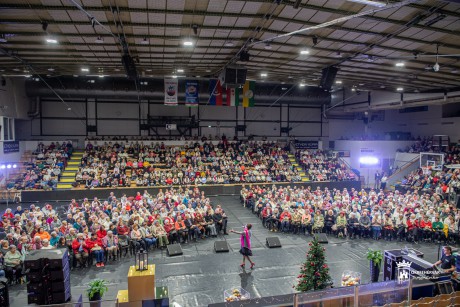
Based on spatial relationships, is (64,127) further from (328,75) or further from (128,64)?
(328,75)

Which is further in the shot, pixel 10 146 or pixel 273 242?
pixel 10 146

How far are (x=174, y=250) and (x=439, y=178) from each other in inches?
698

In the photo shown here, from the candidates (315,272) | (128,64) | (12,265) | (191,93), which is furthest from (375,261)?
(191,93)

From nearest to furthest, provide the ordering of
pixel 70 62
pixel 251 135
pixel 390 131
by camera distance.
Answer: pixel 70 62 → pixel 251 135 → pixel 390 131

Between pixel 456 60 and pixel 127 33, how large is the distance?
13.1 meters

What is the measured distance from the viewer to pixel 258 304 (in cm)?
554

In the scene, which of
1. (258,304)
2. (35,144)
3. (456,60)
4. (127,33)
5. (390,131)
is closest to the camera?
(258,304)

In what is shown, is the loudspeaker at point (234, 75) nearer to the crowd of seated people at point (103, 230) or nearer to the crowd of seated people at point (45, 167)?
the crowd of seated people at point (103, 230)

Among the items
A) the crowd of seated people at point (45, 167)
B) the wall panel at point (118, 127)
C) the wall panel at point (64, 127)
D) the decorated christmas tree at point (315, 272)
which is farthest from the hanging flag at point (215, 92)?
the decorated christmas tree at point (315, 272)

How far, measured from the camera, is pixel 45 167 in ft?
65.5

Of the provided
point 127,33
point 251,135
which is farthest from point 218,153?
point 127,33

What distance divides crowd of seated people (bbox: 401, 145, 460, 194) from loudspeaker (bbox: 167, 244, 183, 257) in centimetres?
1557

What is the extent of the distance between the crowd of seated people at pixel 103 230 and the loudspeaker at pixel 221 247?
125cm

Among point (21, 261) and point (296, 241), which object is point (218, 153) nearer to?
point (296, 241)
